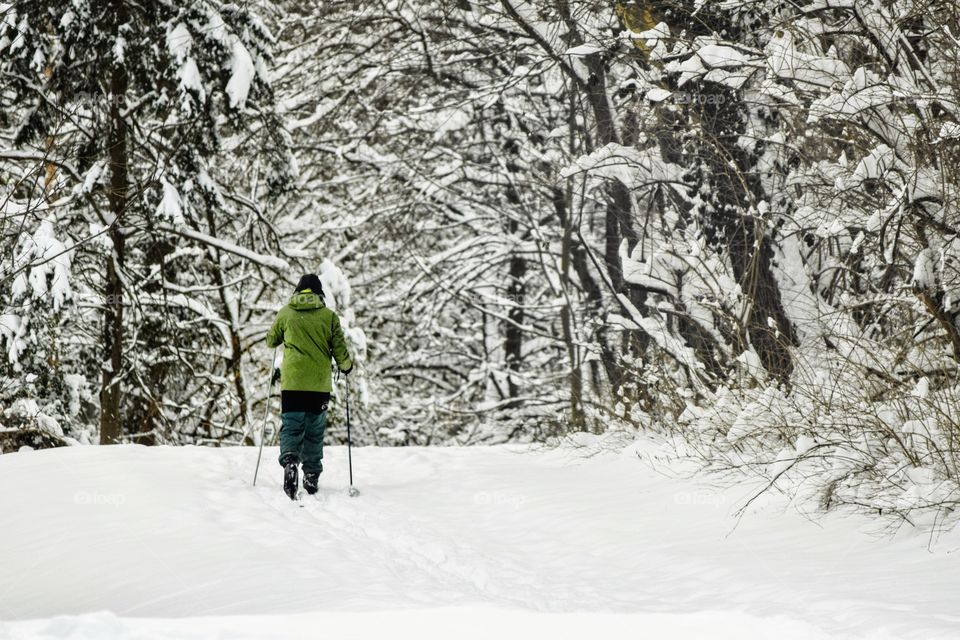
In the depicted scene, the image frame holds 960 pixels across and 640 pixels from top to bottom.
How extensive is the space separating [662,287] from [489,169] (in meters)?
5.32

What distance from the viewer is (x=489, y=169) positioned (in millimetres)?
14570

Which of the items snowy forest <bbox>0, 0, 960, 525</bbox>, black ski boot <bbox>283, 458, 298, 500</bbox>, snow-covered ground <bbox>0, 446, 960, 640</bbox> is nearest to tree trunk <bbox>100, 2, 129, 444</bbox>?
snowy forest <bbox>0, 0, 960, 525</bbox>

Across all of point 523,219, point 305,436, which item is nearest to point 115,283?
point 305,436

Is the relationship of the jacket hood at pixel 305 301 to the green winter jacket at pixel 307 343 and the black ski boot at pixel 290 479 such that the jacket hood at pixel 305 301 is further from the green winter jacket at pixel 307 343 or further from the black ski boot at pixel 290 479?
the black ski boot at pixel 290 479

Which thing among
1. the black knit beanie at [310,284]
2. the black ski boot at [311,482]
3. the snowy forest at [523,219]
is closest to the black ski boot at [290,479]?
the black ski boot at [311,482]

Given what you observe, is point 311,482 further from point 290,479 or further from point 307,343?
point 307,343

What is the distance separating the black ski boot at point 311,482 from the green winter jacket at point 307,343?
760mm

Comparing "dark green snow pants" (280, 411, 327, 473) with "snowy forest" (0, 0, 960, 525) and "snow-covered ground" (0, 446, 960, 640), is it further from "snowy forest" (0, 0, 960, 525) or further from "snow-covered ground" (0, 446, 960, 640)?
"snowy forest" (0, 0, 960, 525)

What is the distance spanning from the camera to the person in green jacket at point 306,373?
8.16 m

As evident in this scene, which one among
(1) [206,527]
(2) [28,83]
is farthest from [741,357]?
(2) [28,83]

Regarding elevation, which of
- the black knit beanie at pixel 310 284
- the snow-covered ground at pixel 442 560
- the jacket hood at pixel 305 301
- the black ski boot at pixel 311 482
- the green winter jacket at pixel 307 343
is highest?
the black knit beanie at pixel 310 284

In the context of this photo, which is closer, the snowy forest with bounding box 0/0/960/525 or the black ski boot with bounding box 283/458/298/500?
the snowy forest with bounding box 0/0/960/525

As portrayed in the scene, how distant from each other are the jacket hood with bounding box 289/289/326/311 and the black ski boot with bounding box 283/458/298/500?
1.36m

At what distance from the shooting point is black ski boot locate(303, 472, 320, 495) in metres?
8.12
